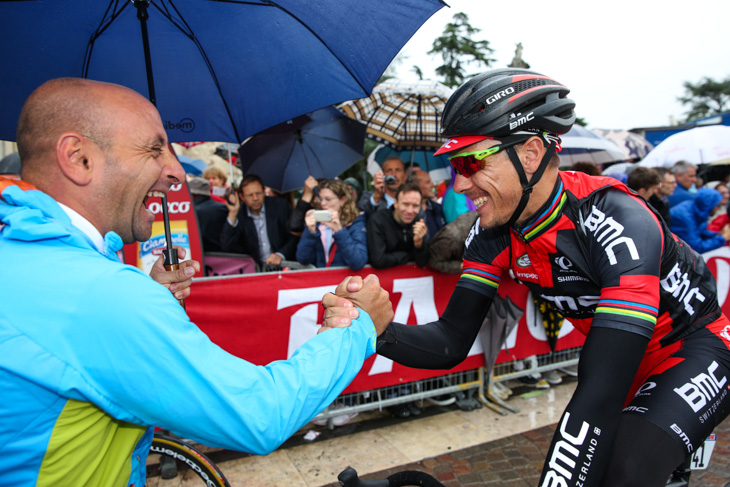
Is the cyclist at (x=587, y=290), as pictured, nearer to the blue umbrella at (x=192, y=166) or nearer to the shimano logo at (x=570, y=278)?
the shimano logo at (x=570, y=278)

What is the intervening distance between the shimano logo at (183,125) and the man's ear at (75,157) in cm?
171

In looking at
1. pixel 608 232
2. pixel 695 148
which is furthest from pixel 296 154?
pixel 695 148

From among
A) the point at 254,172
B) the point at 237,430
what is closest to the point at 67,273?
the point at 237,430

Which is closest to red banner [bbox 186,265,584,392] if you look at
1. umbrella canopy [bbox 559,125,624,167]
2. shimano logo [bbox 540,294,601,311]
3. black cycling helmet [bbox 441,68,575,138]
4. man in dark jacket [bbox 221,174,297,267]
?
man in dark jacket [bbox 221,174,297,267]

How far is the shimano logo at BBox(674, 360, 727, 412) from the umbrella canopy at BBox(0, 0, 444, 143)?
2.20 metres

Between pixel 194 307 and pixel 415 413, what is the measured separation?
2581 mm

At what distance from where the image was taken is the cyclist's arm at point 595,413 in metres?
1.70

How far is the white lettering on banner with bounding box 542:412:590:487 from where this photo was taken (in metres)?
1.70

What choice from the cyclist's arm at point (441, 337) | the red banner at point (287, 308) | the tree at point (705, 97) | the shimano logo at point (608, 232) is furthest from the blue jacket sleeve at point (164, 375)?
the tree at point (705, 97)

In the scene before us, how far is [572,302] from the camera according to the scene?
2363mm

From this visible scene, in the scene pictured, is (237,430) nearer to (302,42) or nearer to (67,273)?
(67,273)

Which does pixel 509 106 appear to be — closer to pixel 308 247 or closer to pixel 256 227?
pixel 308 247

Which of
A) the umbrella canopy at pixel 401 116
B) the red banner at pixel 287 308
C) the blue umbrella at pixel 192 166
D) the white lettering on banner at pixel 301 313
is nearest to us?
the red banner at pixel 287 308

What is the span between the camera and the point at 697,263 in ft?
8.02
